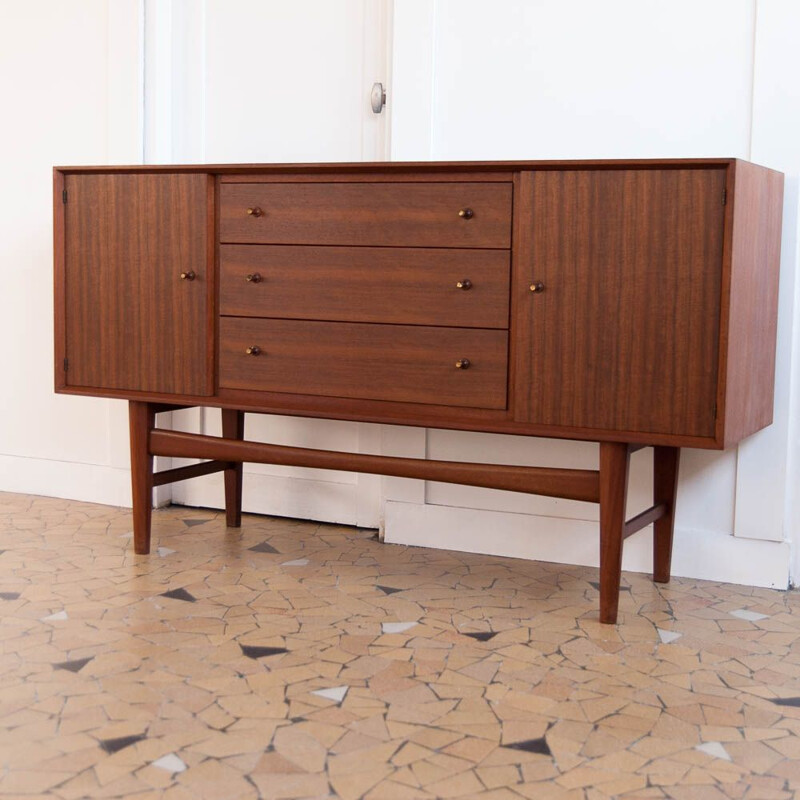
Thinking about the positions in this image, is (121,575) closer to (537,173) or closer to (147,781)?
(147,781)

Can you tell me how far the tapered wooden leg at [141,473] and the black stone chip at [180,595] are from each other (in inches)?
14.1

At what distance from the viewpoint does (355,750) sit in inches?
65.1

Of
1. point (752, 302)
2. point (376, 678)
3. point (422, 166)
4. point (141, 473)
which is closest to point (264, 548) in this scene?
point (141, 473)

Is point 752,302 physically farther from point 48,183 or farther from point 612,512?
point 48,183

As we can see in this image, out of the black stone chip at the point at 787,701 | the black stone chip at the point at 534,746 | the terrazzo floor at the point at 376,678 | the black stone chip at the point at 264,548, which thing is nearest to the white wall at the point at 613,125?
the terrazzo floor at the point at 376,678

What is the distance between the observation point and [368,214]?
7.84 ft

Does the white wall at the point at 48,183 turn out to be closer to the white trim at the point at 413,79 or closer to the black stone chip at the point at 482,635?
the white trim at the point at 413,79

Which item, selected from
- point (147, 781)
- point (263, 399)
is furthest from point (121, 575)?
point (147, 781)

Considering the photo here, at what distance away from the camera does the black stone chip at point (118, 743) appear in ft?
5.40

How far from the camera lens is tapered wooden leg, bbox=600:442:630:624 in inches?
88.2

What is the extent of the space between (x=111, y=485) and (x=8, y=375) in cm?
55

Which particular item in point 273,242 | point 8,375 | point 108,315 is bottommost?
point 8,375

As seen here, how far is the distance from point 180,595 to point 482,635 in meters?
0.70

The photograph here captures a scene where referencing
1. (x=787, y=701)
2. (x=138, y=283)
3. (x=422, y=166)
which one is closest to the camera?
(x=787, y=701)
